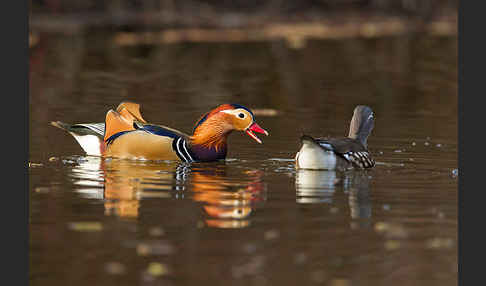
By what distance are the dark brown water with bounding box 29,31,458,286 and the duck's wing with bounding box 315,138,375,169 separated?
0.57 ft

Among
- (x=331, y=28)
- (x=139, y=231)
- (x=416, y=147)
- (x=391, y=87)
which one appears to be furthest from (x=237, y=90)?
(x=331, y=28)

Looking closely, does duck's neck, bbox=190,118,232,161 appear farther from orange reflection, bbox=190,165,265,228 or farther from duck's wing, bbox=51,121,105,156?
duck's wing, bbox=51,121,105,156

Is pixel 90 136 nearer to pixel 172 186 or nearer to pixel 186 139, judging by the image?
pixel 186 139

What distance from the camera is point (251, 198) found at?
10.3 m

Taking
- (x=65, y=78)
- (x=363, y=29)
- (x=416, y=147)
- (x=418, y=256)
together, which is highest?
(x=363, y=29)

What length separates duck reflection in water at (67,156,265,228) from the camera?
9.59 m

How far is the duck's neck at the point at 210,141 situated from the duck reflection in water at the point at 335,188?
3.79ft

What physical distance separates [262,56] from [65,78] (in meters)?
7.20

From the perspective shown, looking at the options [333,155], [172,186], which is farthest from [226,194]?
[333,155]

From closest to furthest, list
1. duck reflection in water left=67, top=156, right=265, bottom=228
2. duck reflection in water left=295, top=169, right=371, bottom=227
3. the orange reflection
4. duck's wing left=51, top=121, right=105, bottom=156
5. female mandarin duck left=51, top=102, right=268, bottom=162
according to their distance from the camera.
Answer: the orange reflection → duck reflection in water left=67, top=156, right=265, bottom=228 → duck reflection in water left=295, top=169, right=371, bottom=227 → female mandarin duck left=51, top=102, right=268, bottom=162 → duck's wing left=51, top=121, right=105, bottom=156

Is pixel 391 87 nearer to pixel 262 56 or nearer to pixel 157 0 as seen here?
pixel 262 56

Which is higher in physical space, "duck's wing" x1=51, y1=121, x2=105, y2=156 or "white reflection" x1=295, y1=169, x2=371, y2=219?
"duck's wing" x1=51, y1=121, x2=105, y2=156

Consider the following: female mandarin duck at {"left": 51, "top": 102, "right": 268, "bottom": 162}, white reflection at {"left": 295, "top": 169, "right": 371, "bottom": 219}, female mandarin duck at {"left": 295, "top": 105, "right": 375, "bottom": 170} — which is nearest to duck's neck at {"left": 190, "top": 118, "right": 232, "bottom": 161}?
female mandarin duck at {"left": 51, "top": 102, "right": 268, "bottom": 162}

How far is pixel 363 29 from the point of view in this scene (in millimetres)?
36375
